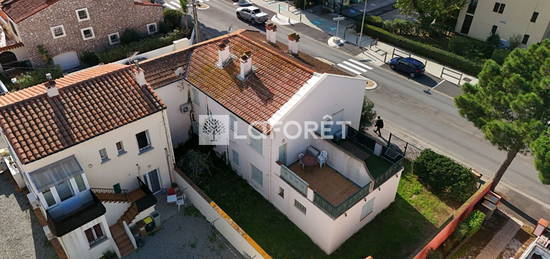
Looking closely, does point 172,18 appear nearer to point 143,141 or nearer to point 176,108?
point 176,108

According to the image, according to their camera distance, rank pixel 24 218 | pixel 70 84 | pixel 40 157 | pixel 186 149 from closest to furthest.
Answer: pixel 40 157
pixel 70 84
pixel 24 218
pixel 186 149

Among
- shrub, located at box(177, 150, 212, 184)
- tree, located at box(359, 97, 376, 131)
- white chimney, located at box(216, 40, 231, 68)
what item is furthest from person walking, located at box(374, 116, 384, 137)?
shrub, located at box(177, 150, 212, 184)

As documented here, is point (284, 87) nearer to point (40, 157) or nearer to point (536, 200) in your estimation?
point (40, 157)

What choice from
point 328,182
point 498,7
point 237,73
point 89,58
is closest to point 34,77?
point 89,58

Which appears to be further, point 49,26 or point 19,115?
point 49,26

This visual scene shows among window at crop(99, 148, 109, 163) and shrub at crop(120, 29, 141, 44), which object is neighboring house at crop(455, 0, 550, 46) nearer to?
shrub at crop(120, 29, 141, 44)

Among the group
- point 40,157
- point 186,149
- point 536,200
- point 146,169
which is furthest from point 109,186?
point 536,200

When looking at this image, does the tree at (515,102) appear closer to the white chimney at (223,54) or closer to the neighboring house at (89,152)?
the white chimney at (223,54)
